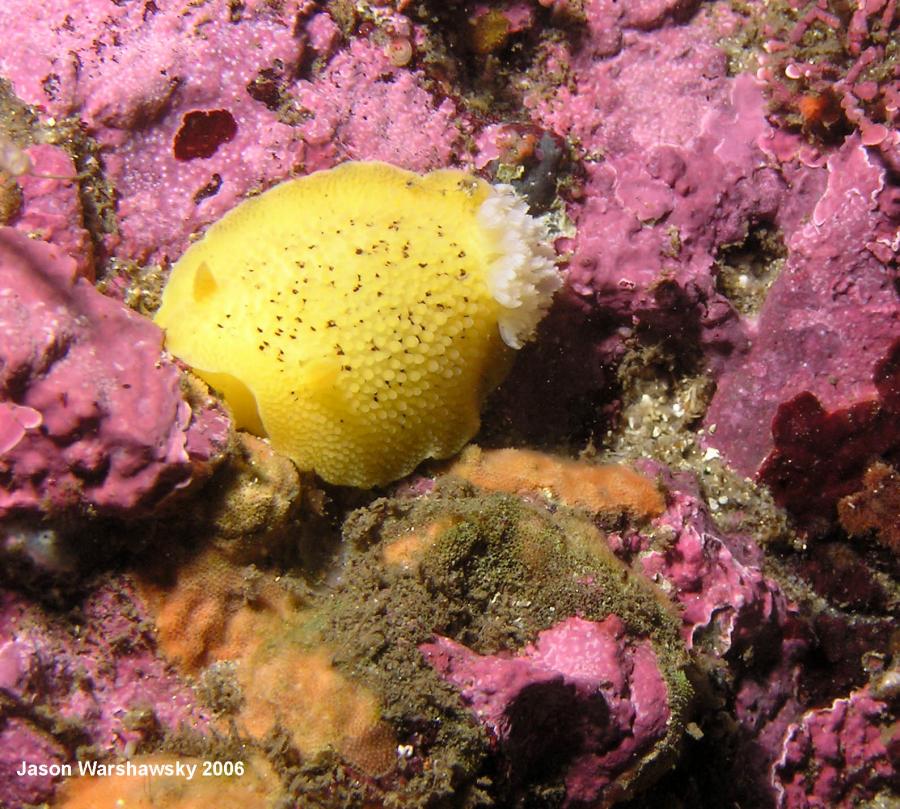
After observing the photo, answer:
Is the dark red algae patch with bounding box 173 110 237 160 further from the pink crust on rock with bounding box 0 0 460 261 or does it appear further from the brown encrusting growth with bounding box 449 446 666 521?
the brown encrusting growth with bounding box 449 446 666 521

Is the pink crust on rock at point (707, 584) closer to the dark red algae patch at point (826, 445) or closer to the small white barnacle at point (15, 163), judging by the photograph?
the dark red algae patch at point (826, 445)

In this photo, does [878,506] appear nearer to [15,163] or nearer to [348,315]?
[348,315]

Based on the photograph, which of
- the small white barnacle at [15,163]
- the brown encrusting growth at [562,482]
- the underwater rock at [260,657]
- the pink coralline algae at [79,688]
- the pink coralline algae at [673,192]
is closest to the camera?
the underwater rock at [260,657]

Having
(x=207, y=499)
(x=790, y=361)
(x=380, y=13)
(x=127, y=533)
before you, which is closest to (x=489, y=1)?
(x=380, y=13)

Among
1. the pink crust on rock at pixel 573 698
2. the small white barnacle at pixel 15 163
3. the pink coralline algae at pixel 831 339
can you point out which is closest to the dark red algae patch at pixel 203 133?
the small white barnacle at pixel 15 163

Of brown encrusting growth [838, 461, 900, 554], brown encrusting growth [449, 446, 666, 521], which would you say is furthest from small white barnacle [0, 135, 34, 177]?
brown encrusting growth [838, 461, 900, 554]

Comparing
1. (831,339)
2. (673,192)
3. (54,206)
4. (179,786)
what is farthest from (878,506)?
(54,206)
